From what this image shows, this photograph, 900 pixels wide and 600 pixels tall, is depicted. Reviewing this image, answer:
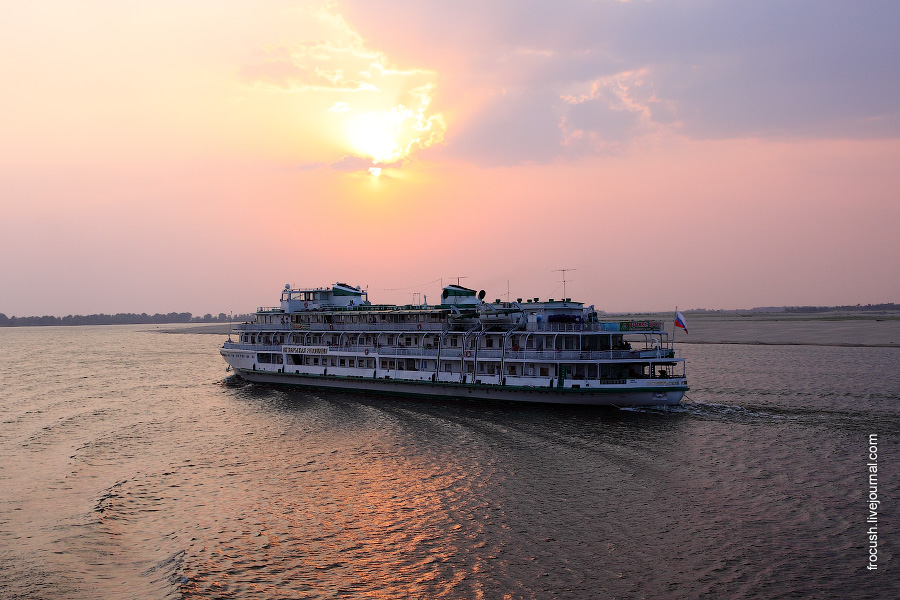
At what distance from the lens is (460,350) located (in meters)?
50.7

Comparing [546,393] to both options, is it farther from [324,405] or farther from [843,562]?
[843,562]

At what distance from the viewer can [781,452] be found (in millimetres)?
30984

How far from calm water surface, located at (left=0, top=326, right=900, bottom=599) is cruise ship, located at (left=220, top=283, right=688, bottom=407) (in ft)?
7.89

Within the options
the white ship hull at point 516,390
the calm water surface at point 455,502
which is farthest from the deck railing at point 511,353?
the calm water surface at point 455,502

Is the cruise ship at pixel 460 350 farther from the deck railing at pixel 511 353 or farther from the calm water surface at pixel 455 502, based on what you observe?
the calm water surface at pixel 455 502

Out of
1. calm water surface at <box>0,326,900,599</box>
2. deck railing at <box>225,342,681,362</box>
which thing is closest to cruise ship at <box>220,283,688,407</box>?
deck railing at <box>225,342,681,362</box>

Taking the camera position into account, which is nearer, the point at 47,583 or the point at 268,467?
the point at 47,583

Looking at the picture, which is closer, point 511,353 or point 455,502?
point 455,502

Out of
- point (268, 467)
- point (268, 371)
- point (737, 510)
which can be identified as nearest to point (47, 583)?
point (268, 467)

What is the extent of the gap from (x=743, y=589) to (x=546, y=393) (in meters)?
28.5

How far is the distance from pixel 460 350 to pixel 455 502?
87.3ft

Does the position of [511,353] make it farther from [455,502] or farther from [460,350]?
[455,502]

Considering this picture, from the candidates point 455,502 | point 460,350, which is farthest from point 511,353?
point 455,502

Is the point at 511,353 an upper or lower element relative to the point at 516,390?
upper
